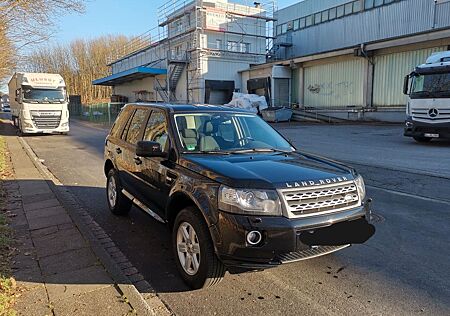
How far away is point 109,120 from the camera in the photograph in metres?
34.2

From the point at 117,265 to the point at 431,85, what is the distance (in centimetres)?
1464

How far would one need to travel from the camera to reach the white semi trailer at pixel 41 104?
20750mm

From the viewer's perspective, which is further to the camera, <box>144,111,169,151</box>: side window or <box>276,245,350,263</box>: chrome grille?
<box>144,111,169,151</box>: side window

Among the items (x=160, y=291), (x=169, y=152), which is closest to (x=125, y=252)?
(x=160, y=291)

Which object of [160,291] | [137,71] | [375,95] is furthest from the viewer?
[137,71]

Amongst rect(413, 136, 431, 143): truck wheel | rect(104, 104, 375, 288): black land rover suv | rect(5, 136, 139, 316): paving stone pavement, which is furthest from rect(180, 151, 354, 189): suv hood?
rect(413, 136, 431, 143): truck wheel

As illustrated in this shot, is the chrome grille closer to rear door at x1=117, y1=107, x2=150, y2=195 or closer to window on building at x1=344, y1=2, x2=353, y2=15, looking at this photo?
rear door at x1=117, y1=107, x2=150, y2=195

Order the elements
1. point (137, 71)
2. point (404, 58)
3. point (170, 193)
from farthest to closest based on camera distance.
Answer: point (137, 71) → point (404, 58) → point (170, 193)

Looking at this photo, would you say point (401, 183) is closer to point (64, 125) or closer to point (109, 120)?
point (64, 125)

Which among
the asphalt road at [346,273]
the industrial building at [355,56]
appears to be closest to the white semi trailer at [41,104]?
the asphalt road at [346,273]

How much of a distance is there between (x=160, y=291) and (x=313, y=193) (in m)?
1.71

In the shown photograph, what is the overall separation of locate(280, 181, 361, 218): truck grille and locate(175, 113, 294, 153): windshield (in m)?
1.13

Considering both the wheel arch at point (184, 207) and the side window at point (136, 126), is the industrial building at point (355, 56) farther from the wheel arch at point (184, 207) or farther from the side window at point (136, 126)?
the wheel arch at point (184, 207)

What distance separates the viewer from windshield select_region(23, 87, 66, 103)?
21.0 m
